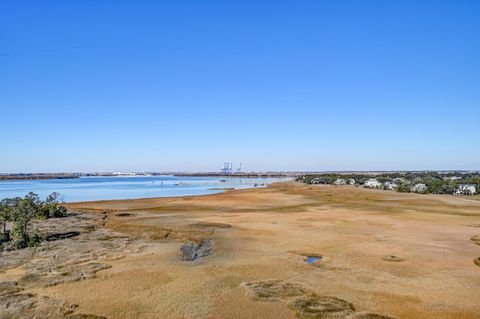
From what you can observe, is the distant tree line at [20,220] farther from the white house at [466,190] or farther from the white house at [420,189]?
the white house at [466,190]

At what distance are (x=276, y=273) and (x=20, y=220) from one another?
1973 centimetres

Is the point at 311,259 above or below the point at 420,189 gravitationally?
below

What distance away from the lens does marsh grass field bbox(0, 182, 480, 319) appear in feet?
46.2

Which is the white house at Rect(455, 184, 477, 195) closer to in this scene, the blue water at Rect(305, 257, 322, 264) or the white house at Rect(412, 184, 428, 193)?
the white house at Rect(412, 184, 428, 193)

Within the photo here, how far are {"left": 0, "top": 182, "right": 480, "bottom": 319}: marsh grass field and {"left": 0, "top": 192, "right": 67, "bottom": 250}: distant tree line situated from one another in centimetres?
278

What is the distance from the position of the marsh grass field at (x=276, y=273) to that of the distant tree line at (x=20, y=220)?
2.78 metres

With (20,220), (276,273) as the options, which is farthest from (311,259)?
(20,220)

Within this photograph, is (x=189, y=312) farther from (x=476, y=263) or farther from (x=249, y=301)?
(x=476, y=263)

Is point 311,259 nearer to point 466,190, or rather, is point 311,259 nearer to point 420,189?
point 466,190

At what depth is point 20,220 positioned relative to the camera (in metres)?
26.8

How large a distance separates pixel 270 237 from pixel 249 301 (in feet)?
44.1

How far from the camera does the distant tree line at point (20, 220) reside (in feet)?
83.1

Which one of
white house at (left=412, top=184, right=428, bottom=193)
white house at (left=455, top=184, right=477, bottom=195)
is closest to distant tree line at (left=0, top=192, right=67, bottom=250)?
white house at (left=412, top=184, right=428, bottom=193)

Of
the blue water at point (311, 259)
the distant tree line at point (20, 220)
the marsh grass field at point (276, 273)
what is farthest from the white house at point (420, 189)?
the distant tree line at point (20, 220)
